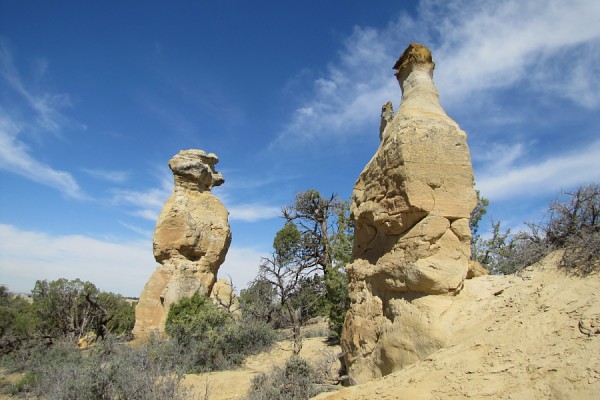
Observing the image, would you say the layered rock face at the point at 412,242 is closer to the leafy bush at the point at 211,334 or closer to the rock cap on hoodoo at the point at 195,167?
the leafy bush at the point at 211,334

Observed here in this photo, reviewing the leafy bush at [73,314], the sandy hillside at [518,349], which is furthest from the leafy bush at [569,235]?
the leafy bush at [73,314]

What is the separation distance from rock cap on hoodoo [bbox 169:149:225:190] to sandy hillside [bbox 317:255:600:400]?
515 inches

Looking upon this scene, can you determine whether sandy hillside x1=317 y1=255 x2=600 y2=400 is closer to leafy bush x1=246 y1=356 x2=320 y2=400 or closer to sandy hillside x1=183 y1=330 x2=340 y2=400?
leafy bush x1=246 y1=356 x2=320 y2=400

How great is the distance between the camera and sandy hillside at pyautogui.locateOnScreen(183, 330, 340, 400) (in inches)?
317

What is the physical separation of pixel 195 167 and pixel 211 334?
7609 mm

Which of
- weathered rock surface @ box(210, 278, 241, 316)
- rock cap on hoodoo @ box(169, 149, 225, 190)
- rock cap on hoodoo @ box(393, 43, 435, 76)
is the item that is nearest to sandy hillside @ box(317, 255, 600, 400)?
rock cap on hoodoo @ box(393, 43, 435, 76)

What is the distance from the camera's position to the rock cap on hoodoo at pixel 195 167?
16.4 meters

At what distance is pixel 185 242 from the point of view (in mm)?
15180

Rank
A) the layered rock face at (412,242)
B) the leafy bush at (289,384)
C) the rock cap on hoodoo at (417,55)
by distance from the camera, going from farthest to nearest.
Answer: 1. the rock cap on hoodoo at (417,55)
2. the leafy bush at (289,384)
3. the layered rock face at (412,242)

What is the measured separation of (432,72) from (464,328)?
513 cm

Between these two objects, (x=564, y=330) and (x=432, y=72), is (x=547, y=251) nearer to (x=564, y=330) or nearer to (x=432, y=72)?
(x=564, y=330)

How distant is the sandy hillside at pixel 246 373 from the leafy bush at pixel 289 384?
0.57 m

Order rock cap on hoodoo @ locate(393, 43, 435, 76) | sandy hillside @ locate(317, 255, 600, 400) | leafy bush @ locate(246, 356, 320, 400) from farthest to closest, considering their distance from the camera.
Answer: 1. rock cap on hoodoo @ locate(393, 43, 435, 76)
2. leafy bush @ locate(246, 356, 320, 400)
3. sandy hillside @ locate(317, 255, 600, 400)

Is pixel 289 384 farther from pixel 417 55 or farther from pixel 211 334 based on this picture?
pixel 417 55
